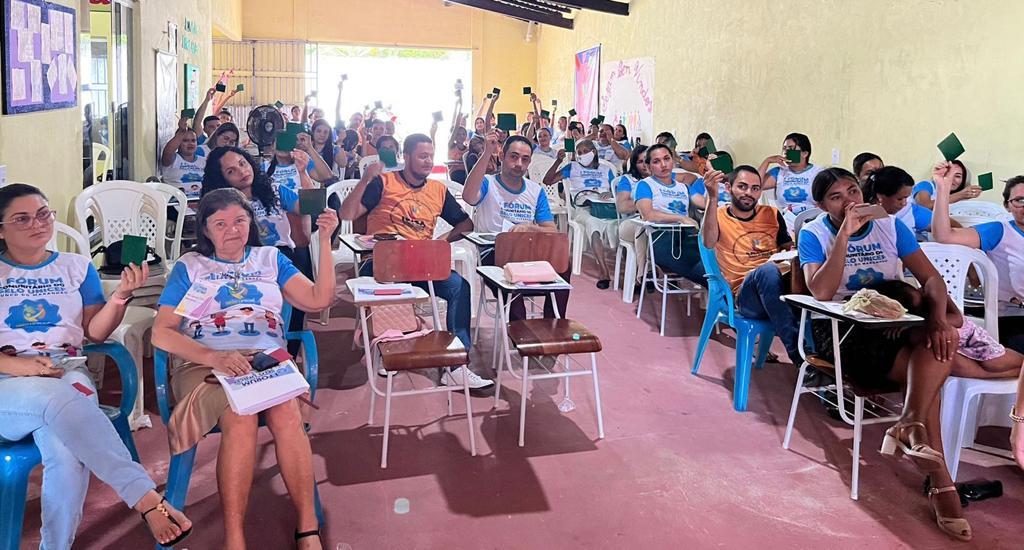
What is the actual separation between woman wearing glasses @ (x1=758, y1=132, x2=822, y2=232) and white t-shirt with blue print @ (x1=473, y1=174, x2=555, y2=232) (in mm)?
2161

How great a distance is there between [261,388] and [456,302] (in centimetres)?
164

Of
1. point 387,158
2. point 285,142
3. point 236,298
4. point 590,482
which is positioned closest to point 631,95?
point 387,158

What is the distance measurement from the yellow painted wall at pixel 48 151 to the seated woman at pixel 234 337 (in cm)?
134

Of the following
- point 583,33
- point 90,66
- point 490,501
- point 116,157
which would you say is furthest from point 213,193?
point 583,33

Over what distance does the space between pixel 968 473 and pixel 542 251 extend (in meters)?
1.93

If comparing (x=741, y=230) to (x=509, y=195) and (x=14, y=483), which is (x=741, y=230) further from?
(x=14, y=483)

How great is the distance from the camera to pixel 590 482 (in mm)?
2908

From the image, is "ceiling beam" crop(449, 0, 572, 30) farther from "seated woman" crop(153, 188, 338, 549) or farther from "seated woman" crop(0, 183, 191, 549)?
"seated woman" crop(0, 183, 191, 549)

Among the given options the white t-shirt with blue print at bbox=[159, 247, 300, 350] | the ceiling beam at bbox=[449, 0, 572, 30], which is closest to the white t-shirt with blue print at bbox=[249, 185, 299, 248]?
the white t-shirt with blue print at bbox=[159, 247, 300, 350]

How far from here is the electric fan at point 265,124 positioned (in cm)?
510

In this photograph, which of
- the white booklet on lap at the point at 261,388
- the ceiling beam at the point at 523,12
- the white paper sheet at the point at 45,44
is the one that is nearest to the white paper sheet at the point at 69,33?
the white paper sheet at the point at 45,44

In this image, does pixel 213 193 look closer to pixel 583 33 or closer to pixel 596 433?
pixel 596 433

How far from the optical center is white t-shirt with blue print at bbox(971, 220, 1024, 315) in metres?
3.39

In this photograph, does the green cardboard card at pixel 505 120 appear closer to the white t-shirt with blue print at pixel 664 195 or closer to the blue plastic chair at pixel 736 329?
the white t-shirt with blue print at pixel 664 195
